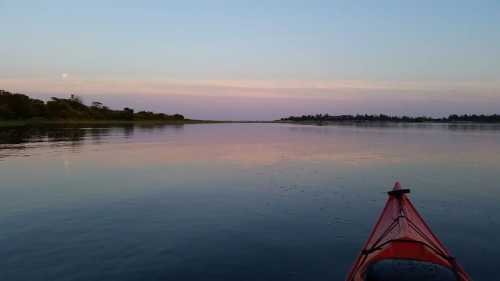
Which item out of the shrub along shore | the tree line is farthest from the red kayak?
the tree line

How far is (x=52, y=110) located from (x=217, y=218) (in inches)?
6039

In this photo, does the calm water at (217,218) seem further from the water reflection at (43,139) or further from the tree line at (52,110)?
the tree line at (52,110)

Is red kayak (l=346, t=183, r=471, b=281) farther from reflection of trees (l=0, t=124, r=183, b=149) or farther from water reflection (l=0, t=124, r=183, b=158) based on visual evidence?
reflection of trees (l=0, t=124, r=183, b=149)

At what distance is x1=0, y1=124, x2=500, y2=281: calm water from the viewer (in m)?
10.4

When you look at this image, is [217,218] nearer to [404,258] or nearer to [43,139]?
[404,258]

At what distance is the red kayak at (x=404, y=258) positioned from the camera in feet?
24.1

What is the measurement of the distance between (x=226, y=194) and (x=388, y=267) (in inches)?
486

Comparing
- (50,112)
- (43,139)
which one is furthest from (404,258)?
(50,112)

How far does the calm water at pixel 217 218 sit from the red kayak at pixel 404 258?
175 cm

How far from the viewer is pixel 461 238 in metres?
12.8

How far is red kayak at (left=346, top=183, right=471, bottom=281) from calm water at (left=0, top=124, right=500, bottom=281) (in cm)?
175

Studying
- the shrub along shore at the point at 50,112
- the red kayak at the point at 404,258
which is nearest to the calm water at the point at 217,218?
the red kayak at the point at 404,258

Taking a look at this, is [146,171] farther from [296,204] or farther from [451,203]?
[451,203]

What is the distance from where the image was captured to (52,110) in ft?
487
